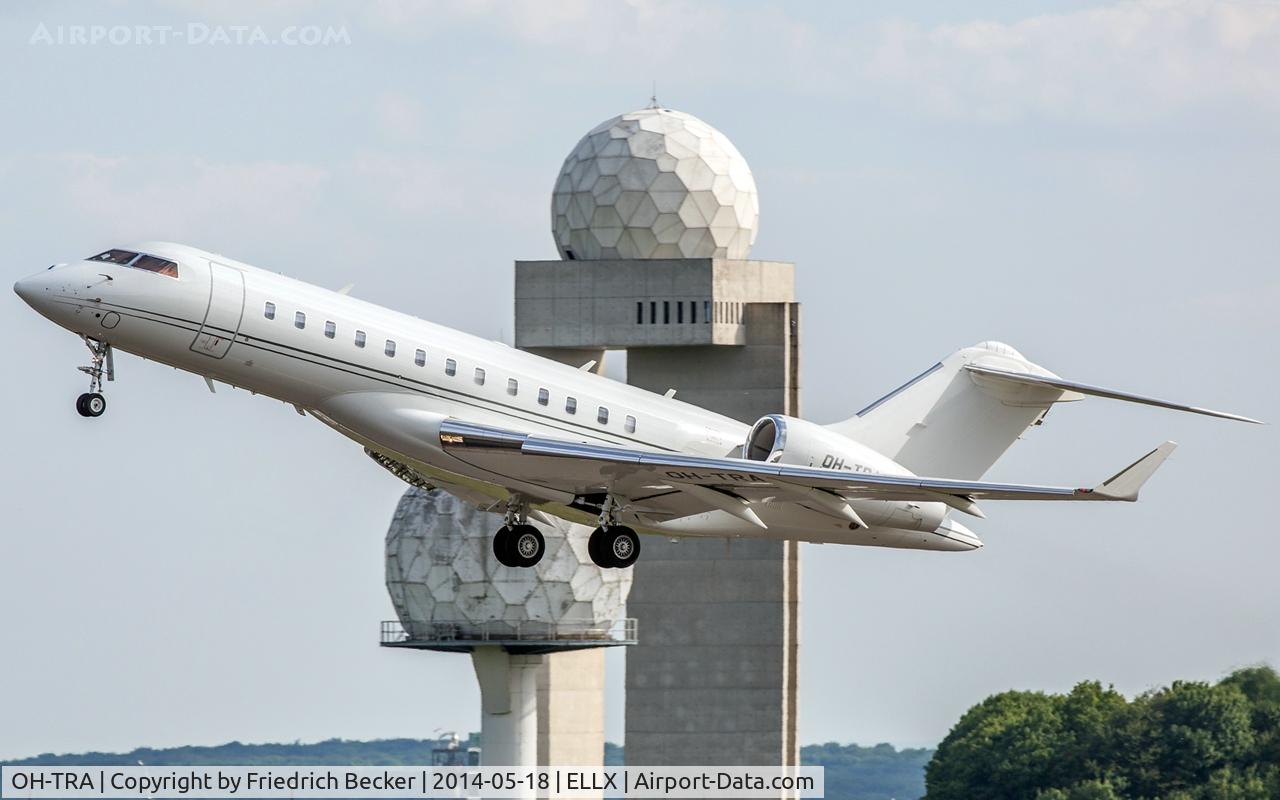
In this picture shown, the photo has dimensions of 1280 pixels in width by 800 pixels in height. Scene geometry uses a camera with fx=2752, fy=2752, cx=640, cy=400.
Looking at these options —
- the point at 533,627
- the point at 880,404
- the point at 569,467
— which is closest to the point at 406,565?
the point at 533,627

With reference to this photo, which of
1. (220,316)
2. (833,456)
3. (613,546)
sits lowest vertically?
(613,546)

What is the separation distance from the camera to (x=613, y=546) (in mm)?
42438

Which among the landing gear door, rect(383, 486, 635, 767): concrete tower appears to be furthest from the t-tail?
rect(383, 486, 635, 767): concrete tower

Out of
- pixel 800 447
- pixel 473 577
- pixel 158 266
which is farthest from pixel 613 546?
pixel 473 577

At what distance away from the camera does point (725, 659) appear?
73000 mm

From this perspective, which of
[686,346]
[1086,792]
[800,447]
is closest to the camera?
[800,447]

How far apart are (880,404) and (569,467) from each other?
27.5 feet

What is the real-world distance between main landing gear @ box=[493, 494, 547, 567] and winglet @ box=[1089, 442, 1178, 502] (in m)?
8.96

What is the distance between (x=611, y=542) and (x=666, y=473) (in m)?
1.76

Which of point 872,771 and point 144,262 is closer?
point 144,262

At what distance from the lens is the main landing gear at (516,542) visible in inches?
1682

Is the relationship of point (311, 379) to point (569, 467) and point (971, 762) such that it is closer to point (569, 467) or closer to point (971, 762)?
point (569, 467)

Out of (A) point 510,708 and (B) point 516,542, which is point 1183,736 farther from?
(B) point 516,542

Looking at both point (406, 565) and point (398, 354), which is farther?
point (406, 565)
